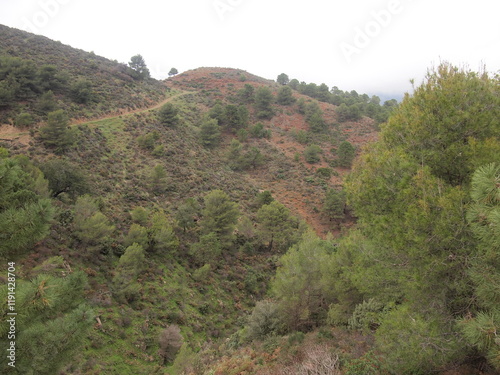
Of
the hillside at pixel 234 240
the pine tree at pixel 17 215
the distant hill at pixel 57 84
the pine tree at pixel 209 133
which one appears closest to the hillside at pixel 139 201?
the pine tree at pixel 17 215

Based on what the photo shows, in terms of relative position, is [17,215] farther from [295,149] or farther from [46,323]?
[295,149]

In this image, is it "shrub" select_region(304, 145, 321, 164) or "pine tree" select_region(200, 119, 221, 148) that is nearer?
"pine tree" select_region(200, 119, 221, 148)

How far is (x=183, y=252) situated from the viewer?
79.5ft

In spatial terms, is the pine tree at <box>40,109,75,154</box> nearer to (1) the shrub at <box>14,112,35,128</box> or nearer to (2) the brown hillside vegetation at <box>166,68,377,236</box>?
(1) the shrub at <box>14,112,35,128</box>

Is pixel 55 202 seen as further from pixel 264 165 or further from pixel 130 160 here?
pixel 264 165

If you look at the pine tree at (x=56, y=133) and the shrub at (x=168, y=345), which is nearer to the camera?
the shrub at (x=168, y=345)

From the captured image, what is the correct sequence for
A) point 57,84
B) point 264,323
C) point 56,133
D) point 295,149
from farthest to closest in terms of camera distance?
point 295,149, point 57,84, point 56,133, point 264,323

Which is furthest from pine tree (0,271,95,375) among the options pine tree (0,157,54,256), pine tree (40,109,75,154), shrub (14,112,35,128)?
shrub (14,112,35,128)

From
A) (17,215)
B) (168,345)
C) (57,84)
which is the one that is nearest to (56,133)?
(57,84)

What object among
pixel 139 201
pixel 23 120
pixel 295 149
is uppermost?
pixel 295 149

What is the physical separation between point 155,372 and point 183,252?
1142 centimetres

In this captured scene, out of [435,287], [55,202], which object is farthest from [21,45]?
[435,287]

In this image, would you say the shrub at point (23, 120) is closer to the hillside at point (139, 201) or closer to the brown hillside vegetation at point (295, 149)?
the hillside at point (139, 201)

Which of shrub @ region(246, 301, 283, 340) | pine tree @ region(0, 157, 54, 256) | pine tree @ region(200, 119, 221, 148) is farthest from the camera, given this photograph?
pine tree @ region(200, 119, 221, 148)
